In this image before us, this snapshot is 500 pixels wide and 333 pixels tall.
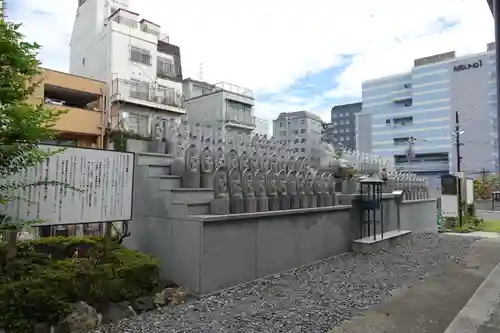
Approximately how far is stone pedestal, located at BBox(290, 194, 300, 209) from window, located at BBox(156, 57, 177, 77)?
17.1 m

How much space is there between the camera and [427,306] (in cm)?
424

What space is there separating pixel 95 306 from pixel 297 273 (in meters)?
3.16

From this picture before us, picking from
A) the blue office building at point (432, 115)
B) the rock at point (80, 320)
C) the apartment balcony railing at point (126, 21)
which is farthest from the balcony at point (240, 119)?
the blue office building at point (432, 115)

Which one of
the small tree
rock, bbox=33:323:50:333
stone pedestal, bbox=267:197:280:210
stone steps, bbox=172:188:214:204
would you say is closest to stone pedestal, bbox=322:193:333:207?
stone pedestal, bbox=267:197:280:210

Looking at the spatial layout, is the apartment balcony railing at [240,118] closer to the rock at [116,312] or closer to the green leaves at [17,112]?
the rock at [116,312]

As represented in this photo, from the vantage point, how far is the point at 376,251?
25.6 feet

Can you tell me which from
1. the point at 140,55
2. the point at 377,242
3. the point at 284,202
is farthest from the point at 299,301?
the point at 140,55

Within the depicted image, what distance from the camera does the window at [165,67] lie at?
2150cm

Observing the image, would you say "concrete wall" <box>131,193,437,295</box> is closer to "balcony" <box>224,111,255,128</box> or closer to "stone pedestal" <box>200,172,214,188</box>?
"stone pedestal" <box>200,172,214,188</box>

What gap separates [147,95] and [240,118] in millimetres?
7460

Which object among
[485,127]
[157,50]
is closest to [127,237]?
[157,50]

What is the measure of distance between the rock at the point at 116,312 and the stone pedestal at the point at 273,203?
2.65 m

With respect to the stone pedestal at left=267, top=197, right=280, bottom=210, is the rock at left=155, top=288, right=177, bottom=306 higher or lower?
lower

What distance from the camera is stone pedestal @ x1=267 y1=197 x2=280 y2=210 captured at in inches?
230
